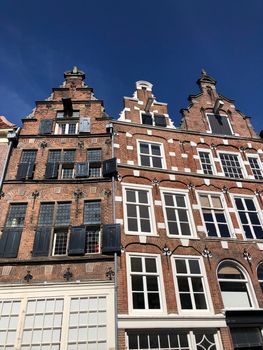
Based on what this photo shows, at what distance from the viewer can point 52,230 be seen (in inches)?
572

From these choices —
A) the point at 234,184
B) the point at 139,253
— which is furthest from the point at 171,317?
the point at 234,184

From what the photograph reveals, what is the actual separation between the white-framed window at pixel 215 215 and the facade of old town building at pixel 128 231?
0.06 metres

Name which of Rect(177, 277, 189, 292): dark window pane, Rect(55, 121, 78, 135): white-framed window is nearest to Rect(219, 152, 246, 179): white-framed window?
Rect(177, 277, 189, 292): dark window pane

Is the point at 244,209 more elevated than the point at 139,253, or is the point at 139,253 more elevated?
the point at 244,209

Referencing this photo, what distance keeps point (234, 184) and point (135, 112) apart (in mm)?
8097

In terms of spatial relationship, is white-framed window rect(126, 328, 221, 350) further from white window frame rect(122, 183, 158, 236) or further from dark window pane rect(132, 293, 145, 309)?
white window frame rect(122, 183, 158, 236)

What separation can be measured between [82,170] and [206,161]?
8008 millimetres

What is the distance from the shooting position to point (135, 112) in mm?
21375

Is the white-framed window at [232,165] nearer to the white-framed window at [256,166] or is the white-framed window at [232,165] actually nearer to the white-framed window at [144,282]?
the white-framed window at [256,166]

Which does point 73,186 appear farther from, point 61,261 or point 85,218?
point 61,261

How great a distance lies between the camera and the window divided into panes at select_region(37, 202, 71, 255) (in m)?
14.4

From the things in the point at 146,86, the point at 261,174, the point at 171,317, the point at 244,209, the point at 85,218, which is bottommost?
the point at 171,317

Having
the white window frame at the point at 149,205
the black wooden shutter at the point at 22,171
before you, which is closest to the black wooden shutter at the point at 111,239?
the white window frame at the point at 149,205

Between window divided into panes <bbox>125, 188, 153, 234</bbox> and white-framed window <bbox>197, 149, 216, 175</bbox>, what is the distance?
180 inches
